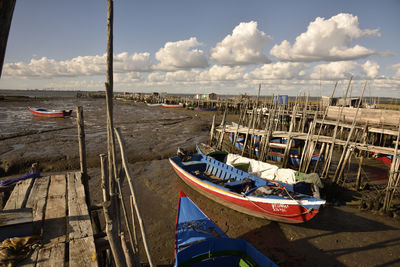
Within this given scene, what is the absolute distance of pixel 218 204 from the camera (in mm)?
10945

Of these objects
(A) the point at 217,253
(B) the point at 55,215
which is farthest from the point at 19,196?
(A) the point at 217,253

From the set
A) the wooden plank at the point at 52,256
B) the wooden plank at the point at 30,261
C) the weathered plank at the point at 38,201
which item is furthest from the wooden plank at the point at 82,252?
the weathered plank at the point at 38,201

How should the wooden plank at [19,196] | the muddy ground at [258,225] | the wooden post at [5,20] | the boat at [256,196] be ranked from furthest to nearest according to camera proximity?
1. the boat at [256,196]
2. the muddy ground at [258,225]
3. the wooden plank at [19,196]
4. the wooden post at [5,20]

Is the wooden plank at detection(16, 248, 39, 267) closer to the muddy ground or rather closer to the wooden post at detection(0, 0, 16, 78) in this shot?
the wooden post at detection(0, 0, 16, 78)

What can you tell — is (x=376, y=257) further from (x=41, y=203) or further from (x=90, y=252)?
(x=41, y=203)

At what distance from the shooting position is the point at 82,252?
11.2 ft

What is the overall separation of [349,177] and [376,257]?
27.4 ft

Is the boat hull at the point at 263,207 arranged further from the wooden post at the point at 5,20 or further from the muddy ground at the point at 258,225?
the wooden post at the point at 5,20

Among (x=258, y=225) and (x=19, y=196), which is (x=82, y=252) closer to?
(x=19, y=196)

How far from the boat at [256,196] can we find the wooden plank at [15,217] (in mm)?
7577

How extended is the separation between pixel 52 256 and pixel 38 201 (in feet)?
6.92

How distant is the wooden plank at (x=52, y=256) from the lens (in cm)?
321

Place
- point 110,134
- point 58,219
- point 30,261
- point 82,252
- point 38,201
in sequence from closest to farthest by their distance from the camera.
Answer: point 30,261
point 82,252
point 110,134
point 58,219
point 38,201

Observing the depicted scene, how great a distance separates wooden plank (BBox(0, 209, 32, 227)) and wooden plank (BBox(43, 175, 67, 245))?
1.23 ft
